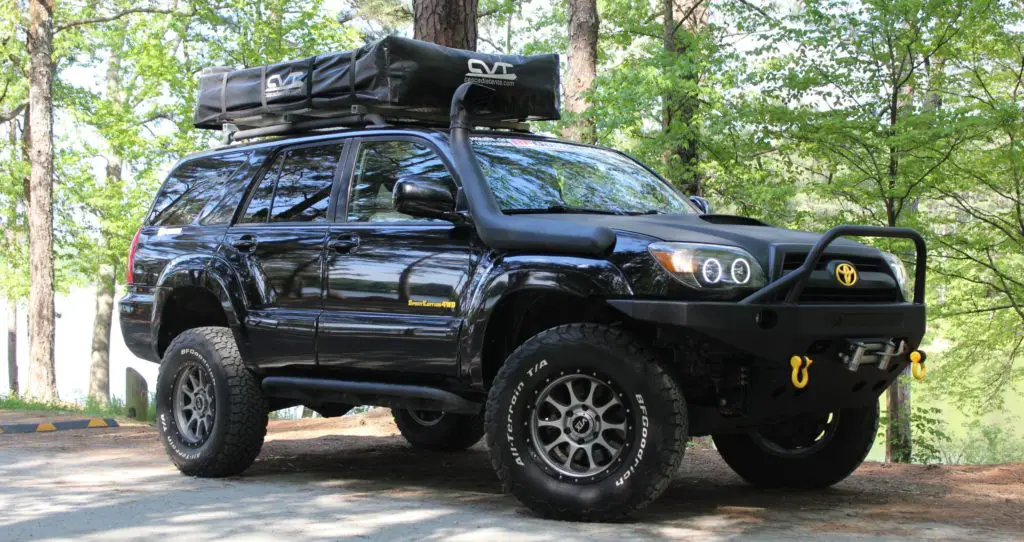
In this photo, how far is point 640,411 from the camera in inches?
213

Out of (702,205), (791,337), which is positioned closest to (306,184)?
(702,205)

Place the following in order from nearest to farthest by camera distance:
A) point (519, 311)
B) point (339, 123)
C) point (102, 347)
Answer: point (519, 311)
point (339, 123)
point (102, 347)

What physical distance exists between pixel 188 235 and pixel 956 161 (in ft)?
36.6

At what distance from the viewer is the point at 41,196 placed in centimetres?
2439

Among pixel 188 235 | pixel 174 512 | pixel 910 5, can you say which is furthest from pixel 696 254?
pixel 910 5

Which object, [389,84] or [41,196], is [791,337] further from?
[41,196]

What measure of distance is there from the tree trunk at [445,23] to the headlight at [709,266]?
20.9 feet

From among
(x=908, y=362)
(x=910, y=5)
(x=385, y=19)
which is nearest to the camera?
(x=908, y=362)

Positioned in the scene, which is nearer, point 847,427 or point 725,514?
point 725,514

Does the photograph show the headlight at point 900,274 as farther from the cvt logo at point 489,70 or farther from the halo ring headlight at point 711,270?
the cvt logo at point 489,70

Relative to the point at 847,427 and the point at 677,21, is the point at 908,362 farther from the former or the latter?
the point at 677,21

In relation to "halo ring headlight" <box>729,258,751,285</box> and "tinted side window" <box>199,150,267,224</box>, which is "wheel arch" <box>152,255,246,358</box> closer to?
"tinted side window" <box>199,150,267,224</box>

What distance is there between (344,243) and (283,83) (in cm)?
146

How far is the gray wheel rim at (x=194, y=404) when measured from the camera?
24.8 feet
